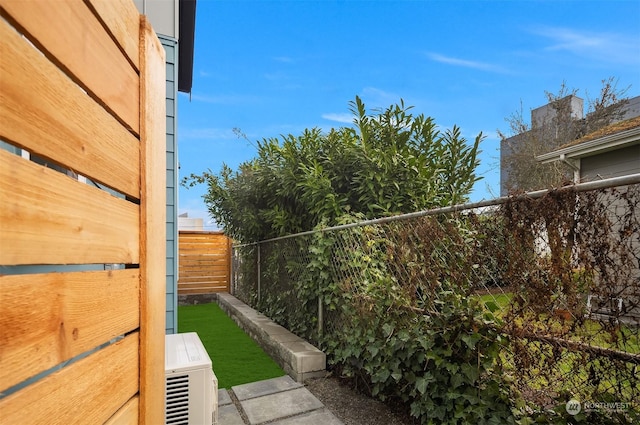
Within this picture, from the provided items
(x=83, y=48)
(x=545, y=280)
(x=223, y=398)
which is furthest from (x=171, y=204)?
(x=545, y=280)

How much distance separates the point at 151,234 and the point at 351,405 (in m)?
2.25

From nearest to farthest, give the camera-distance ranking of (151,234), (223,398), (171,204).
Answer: (151,234)
(223,398)
(171,204)

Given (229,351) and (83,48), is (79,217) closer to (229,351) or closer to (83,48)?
(83,48)

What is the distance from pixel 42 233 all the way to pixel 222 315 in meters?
6.45

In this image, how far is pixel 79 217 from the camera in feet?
2.30

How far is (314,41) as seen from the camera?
28.8ft

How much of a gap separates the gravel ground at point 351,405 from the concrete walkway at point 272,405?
75mm

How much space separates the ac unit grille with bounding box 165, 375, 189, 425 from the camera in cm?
168

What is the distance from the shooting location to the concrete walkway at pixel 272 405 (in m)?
2.46

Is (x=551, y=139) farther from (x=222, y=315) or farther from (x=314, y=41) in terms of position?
(x=222, y=315)

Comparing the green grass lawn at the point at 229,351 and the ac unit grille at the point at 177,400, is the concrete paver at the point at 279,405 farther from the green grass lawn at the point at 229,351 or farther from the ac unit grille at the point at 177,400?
the ac unit grille at the point at 177,400

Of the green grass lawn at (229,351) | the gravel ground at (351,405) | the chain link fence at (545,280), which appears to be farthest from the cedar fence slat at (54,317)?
the green grass lawn at (229,351)

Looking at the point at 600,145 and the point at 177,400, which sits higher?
the point at 600,145

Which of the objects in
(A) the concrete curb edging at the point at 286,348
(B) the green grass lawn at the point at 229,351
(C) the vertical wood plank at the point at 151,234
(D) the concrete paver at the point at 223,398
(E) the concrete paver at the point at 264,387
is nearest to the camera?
(C) the vertical wood plank at the point at 151,234
